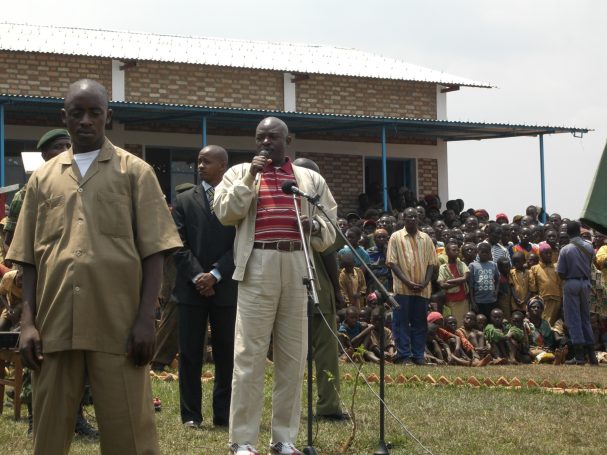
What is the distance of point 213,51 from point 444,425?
22767mm

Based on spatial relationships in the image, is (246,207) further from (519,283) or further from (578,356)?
(519,283)

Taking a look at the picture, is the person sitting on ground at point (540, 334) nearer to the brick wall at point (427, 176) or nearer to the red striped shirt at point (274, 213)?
the red striped shirt at point (274, 213)

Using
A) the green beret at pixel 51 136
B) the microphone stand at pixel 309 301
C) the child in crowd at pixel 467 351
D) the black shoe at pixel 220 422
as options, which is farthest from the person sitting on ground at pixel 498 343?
the green beret at pixel 51 136

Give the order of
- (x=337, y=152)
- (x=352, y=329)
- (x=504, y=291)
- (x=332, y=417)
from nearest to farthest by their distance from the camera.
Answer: (x=332, y=417) < (x=352, y=329) < (x=504, y=291) < (x=337, y=152)

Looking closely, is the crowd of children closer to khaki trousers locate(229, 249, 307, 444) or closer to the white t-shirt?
khaki trousers locate(229, 249, 307, 444)

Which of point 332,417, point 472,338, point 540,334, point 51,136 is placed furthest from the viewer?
point 540,334

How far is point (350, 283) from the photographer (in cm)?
1627

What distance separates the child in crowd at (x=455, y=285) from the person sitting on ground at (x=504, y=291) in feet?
2.44

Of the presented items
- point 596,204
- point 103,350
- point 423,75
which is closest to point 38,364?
point 103,350

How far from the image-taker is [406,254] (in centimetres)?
1524

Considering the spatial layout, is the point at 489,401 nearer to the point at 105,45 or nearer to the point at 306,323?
the point at 306,323

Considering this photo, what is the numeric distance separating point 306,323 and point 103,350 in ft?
9.29

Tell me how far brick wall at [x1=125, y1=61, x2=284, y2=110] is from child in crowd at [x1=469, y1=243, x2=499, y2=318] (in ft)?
42.4

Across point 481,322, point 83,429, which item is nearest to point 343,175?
point 481,322
